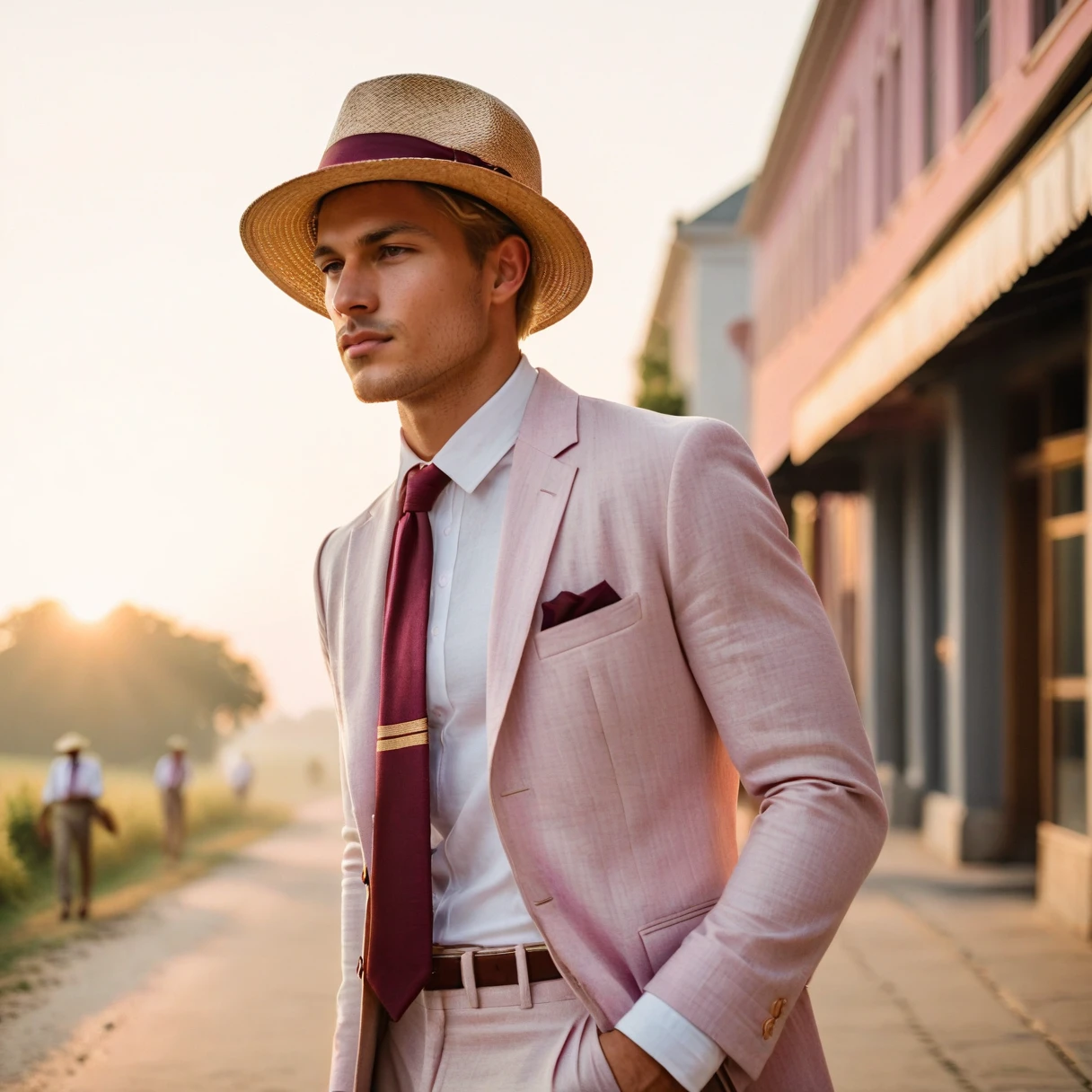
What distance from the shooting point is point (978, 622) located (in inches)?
489

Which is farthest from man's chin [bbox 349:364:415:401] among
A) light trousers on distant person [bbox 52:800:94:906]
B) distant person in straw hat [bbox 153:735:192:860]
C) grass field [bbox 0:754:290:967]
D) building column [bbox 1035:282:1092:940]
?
distant person in straw hat [bbox 153:735:192:860]

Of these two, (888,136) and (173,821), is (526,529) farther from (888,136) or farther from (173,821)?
(173,821)

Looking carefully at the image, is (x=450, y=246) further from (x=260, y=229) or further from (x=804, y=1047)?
(x=804, y=1047)

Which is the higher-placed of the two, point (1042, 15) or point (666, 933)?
point (1042, 15)

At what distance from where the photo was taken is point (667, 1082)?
194 cm

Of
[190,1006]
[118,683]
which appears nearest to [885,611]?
[190,1006]

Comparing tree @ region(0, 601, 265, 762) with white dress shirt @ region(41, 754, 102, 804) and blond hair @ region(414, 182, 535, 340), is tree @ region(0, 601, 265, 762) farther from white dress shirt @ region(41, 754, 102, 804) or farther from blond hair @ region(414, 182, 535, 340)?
blond hair @ region(414, 182, 535, 340)

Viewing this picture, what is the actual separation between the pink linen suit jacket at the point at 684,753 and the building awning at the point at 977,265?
4.43 metres

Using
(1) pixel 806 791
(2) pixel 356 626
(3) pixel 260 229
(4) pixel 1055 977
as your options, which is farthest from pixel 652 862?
(4) pixel 1055 977

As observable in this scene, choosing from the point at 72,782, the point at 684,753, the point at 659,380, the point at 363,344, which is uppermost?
the point at 659,380

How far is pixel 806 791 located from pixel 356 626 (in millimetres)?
791

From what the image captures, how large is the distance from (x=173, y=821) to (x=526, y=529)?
21.6 metres

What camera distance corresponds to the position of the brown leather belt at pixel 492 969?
2.12m

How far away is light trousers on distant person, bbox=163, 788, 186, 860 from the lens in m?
22.7
